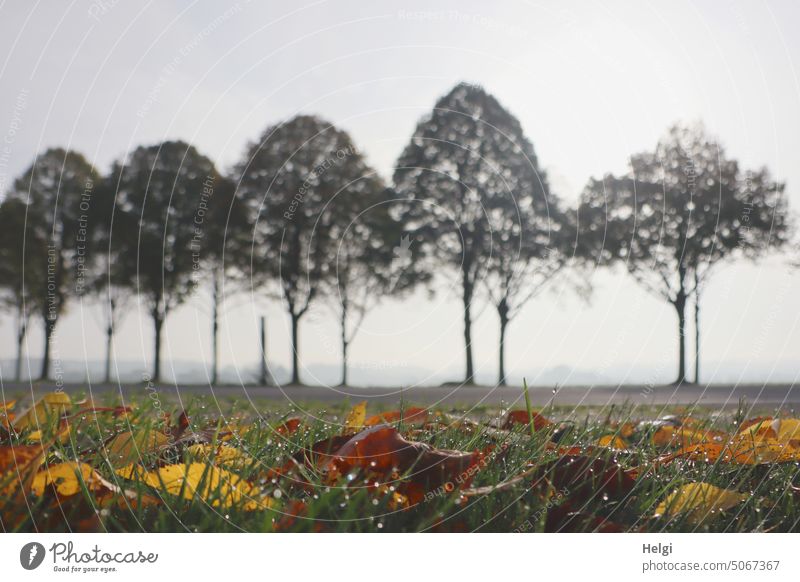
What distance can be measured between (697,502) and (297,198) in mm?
4861

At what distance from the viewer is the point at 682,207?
5.01 m

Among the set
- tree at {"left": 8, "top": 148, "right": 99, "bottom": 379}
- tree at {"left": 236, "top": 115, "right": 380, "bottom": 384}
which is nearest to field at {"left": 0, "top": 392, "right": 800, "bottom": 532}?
tree at {"left": 8, "top": 148, "right": 99, "bottom": 379}

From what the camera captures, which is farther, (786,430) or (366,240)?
(366,240)

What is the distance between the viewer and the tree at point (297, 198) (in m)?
6.55

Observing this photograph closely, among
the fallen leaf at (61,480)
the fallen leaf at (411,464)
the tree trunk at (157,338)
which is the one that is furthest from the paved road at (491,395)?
the fallen leaf at (61,480)

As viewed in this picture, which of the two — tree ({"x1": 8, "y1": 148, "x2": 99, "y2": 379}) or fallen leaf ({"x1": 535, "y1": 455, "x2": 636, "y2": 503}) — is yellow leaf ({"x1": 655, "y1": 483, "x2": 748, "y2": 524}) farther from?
tree ({"x1": 8, "y1": 148, "x2": 99, "y2": 379})

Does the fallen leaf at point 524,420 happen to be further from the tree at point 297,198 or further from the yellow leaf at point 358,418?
the tree at point 297,198

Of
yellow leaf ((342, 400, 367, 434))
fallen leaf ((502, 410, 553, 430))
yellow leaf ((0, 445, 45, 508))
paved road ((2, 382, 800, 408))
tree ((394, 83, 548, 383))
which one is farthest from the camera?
tree ((394, 83, 548, 383))

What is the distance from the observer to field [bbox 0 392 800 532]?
1240 mm

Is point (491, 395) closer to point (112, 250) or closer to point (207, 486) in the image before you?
point (112, 250)

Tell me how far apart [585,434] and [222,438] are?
1062 millimetres

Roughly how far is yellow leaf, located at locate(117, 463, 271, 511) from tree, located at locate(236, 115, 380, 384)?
440cm

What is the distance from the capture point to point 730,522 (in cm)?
154

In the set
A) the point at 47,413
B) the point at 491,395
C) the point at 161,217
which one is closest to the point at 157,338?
the point at 161,217
